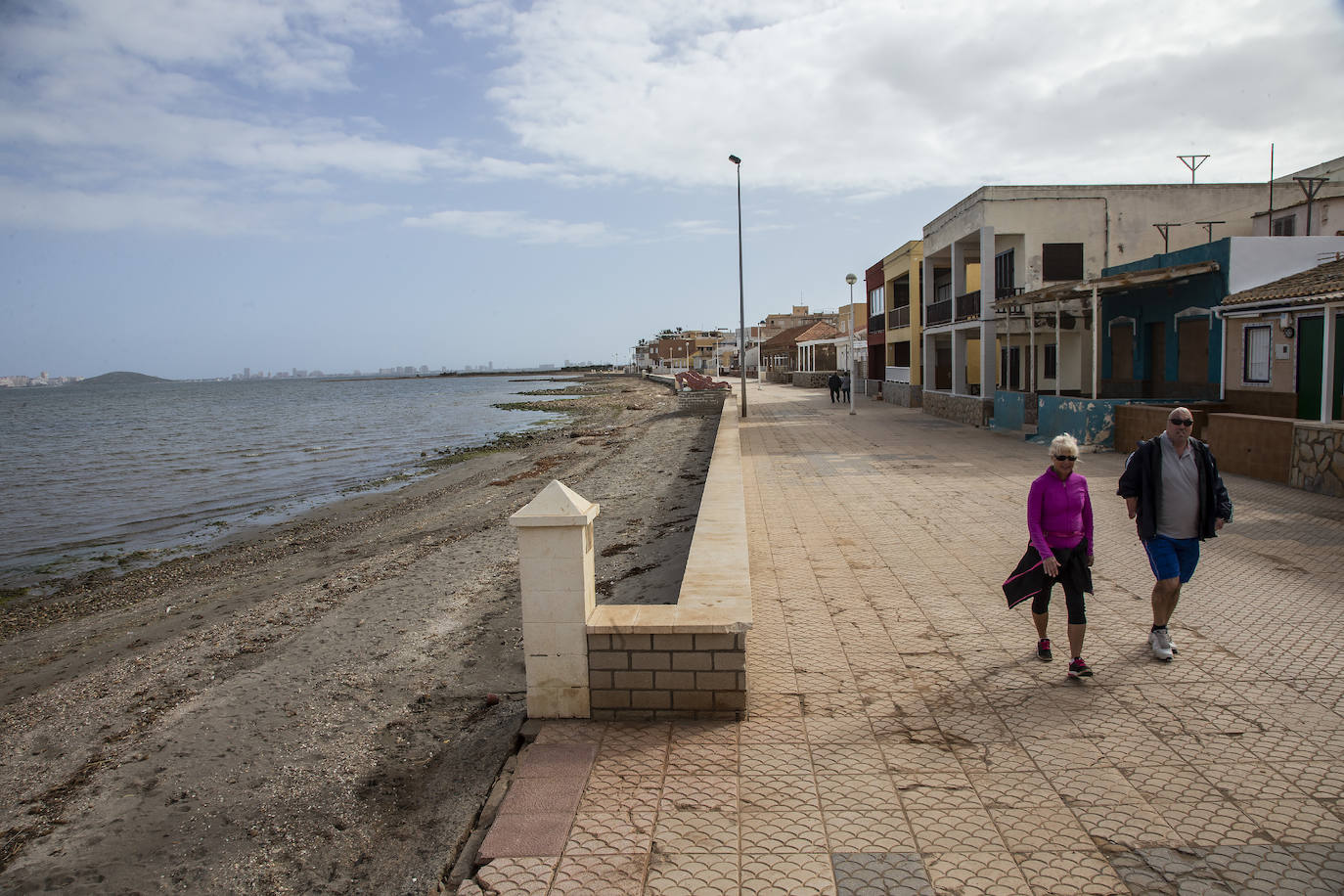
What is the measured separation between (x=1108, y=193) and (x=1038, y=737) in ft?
68.2

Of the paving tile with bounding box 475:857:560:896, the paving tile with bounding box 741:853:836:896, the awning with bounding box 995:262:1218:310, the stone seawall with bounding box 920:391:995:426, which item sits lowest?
the paving tile with bounding box 475:857:560:896

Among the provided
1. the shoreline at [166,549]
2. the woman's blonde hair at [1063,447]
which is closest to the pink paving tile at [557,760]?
the woman's blonde hair at [1063,447]

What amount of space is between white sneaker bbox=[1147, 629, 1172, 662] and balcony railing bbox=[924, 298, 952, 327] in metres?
20.8

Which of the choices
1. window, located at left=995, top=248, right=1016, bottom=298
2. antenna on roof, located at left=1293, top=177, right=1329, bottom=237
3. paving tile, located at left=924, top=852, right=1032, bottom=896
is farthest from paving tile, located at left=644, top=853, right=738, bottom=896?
window, located at left=995, top=248, right=1016, bottom=298

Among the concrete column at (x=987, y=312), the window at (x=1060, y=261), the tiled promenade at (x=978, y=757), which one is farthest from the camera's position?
the window at (x=1060, y=261)

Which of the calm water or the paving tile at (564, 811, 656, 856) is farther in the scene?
the calm water

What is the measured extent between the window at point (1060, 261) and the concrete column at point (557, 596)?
20143 mm

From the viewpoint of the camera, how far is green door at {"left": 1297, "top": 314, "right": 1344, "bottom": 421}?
14.4 meters

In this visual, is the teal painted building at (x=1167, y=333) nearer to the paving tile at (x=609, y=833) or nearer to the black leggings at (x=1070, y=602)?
the black leggings at (x=1070, y=602)

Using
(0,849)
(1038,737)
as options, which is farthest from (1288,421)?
(0,849)

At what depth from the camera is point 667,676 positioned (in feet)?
14.6

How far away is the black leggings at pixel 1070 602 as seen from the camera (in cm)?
493

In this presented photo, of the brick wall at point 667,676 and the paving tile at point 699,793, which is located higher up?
the brick wall at point 667,676

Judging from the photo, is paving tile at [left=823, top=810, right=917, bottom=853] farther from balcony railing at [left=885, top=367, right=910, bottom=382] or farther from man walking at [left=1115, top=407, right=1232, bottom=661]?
balcony railing at [left=885, top=367, right=910, bottom=382]
